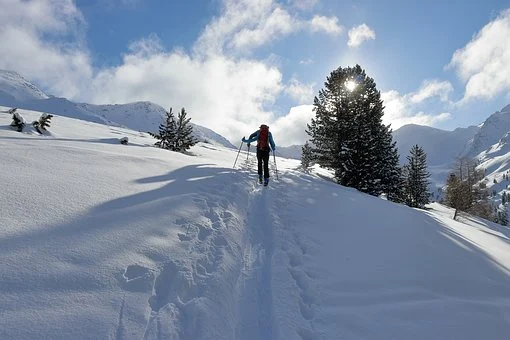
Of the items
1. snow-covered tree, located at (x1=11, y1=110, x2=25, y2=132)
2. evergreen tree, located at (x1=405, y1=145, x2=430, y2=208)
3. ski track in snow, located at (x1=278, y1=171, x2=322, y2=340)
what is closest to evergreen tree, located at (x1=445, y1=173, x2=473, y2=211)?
evergreen tree, located at (x1=405, y1=145, x2=430, y2=208)

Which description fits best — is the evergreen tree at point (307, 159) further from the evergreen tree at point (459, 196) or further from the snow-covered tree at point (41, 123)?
the evergreen tree at point (459, 196)

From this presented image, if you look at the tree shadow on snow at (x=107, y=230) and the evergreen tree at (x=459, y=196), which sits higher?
the evergreen tree at (x=459, y=196)

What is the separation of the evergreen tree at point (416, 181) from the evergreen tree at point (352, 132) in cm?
1522

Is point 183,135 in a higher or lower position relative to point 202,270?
higher

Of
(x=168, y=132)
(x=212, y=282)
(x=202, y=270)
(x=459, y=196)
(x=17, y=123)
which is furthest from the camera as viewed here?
(x=459, y=196)

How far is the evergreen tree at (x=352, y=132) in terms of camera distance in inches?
954

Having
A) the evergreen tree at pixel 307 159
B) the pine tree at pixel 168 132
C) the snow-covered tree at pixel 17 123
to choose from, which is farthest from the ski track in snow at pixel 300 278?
the pine tree at pixel 168 132

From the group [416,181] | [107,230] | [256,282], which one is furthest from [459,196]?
[107,230]

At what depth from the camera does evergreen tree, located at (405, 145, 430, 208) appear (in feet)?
129

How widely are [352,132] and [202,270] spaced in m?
21.3

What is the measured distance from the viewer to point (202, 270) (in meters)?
4.92

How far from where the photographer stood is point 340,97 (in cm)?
2545

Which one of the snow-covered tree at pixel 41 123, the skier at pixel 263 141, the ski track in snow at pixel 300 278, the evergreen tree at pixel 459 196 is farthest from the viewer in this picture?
the evergreen tree at pixel 459 196

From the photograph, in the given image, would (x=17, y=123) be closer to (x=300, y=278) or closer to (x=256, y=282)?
(x=256, y=282)
